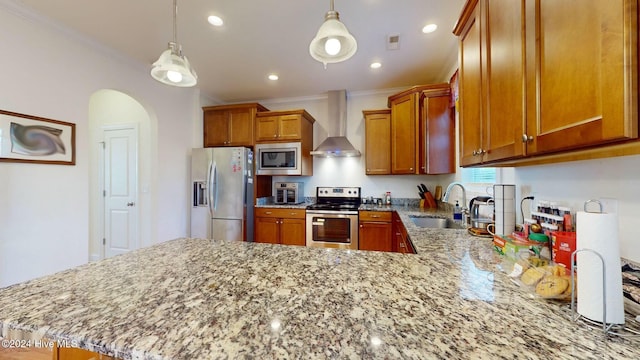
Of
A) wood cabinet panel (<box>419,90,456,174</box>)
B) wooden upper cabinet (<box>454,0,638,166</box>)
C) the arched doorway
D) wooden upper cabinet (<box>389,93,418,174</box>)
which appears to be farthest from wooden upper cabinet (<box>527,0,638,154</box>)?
the arched doorway

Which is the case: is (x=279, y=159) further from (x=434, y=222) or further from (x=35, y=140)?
(x=35, y=140)

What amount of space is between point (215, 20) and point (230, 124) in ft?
5.72

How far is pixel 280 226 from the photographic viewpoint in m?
3.43

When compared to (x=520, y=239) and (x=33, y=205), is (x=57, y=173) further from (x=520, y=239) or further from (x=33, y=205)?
(x=520, y=239)

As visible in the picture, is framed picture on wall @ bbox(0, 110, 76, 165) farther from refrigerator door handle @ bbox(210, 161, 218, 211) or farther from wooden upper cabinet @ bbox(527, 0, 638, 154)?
wooden upper cabinet @ bbox(527, 0, 638, 154)

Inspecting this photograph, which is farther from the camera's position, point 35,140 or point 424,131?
point 424,131

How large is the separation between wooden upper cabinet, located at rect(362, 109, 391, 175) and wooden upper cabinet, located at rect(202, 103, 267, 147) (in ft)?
5.66

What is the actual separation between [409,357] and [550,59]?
0.92 meters

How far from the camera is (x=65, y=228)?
89.0 inches

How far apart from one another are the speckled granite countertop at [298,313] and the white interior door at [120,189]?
3.22 meters

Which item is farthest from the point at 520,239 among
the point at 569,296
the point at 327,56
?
the point at 327,56

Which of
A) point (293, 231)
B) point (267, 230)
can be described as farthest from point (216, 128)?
point (293, 231)

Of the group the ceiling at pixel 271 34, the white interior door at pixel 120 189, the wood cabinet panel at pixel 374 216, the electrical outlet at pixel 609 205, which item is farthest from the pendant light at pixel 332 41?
the white interior door at pixel 120 189

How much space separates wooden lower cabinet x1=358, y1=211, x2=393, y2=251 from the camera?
308 cm
